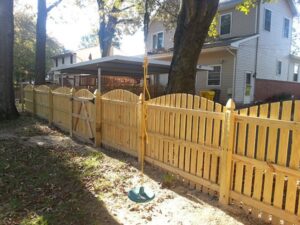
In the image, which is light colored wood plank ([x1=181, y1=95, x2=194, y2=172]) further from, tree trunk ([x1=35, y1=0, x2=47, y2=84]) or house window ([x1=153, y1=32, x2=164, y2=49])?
house window ([x1=153, y1=32, x2=164, y2=49])

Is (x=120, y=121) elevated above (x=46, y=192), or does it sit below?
above

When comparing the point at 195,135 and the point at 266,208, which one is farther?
the point at 195,135

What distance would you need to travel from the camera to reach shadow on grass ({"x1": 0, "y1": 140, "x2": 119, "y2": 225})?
3775 millimetres

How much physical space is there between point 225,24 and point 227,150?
16301 mm

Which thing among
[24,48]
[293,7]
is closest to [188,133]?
[293,7]

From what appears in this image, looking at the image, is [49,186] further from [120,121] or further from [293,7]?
[293,7]

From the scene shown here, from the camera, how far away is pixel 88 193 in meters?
4.51

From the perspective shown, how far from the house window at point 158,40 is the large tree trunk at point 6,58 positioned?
42.4 feet

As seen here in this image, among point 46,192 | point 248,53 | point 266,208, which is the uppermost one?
point 248,53

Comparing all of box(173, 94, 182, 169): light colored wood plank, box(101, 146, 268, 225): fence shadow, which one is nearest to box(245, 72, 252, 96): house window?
box(101, 146, 268, 225): fence shadow

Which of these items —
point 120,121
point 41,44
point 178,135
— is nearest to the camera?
point 178,135

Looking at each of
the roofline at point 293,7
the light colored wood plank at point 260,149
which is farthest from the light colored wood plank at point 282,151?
the roofline at point 293,7

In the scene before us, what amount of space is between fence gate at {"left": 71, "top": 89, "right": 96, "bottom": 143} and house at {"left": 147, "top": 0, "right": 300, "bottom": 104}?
9364 millimetres

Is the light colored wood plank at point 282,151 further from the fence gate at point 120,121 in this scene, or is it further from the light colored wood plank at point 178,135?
the fence gate at point 120,121
